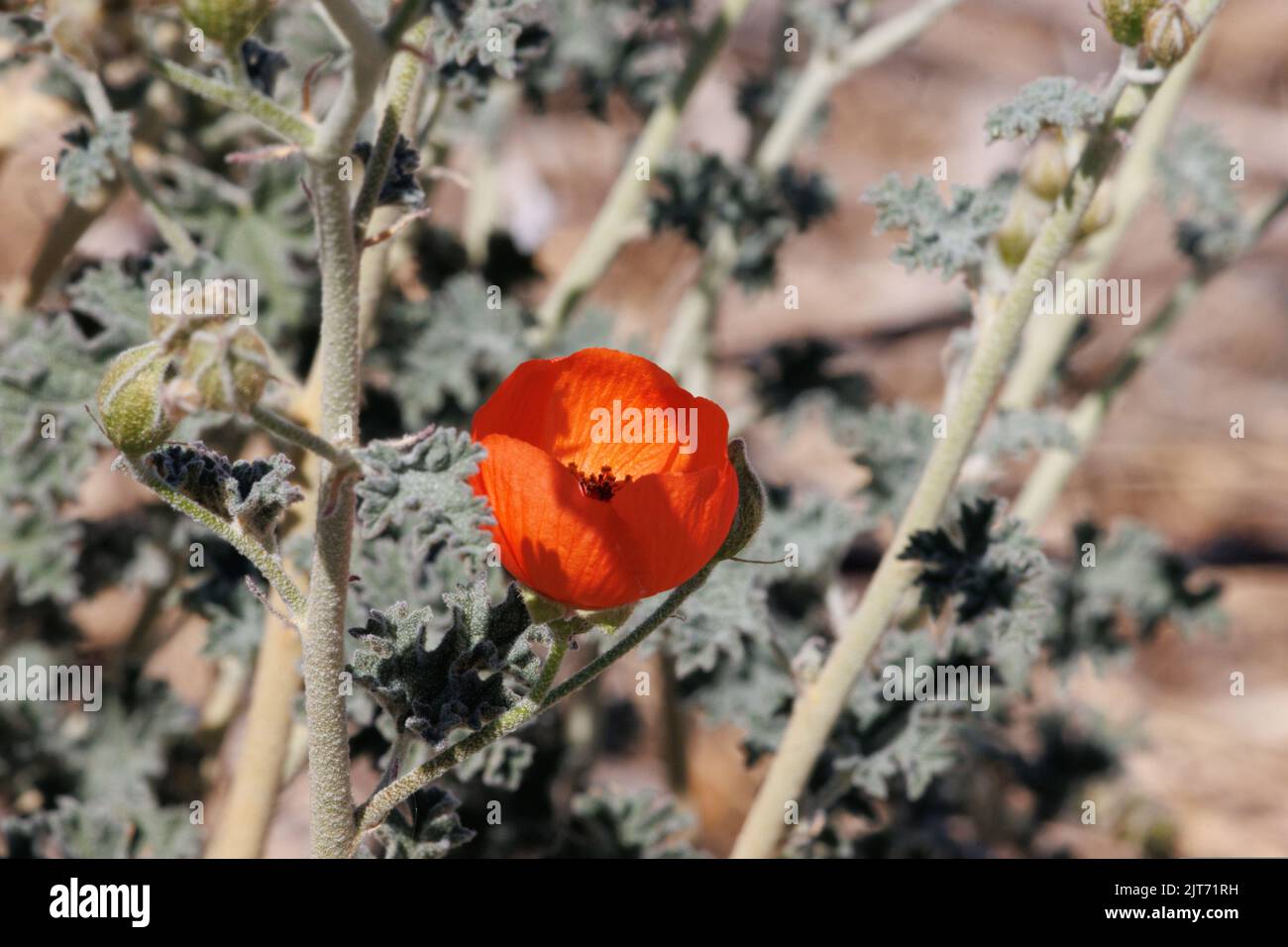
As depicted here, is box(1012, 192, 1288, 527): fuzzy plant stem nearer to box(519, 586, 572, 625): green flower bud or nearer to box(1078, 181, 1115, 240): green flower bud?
box(1078, 181, 1115, 240): green flower bud

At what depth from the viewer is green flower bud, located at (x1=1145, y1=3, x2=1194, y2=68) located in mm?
1254

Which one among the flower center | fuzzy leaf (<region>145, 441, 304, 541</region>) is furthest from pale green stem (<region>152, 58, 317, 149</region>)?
the flower center

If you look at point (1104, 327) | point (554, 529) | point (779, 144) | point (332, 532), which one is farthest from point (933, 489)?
point (1104, 327)

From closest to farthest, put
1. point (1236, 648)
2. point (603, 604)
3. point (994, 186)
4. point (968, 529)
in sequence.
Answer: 1. point (603, 604)
2. point (968, 529)
3. point (994, 186)
4. point (1236, 648)

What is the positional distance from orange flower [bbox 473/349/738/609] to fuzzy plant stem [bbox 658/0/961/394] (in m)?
1.34

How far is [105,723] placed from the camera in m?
2.42

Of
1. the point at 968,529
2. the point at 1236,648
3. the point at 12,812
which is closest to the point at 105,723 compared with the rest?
the point at 12,812

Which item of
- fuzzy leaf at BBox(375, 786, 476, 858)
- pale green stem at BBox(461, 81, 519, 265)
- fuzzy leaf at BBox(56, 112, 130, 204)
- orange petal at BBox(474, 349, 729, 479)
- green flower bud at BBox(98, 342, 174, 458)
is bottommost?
fuzzy leaf at BBox(375, 786, 476, 858)

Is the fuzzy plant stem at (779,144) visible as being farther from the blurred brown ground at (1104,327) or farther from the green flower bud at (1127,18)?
the blurred brown ground at (1104,327)

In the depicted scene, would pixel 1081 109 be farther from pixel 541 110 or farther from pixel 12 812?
pixel 12 812

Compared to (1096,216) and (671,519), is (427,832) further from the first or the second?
(1096,216)
